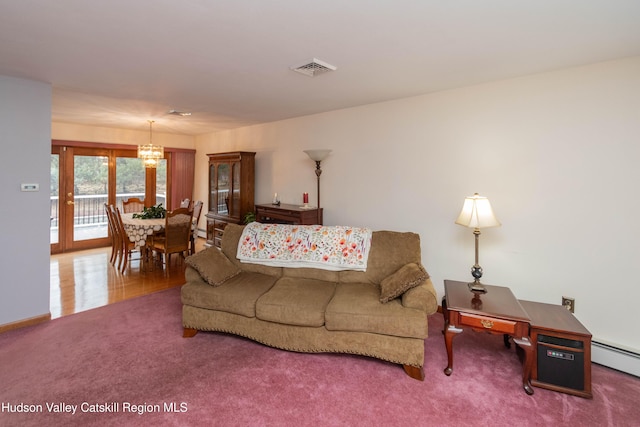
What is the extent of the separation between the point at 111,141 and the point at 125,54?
14.6 feet

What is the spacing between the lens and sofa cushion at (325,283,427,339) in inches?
91.1

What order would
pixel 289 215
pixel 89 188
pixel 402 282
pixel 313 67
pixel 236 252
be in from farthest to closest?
pixel 89 188 < pixel 289 215 < pixel 236 252 < pixel 313 67 < pixel 402 282

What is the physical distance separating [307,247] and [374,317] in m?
1.02

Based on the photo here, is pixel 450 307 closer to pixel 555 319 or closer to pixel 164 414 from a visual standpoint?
pixel 555 319

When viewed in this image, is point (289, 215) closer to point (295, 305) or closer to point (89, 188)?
point (295, 305)

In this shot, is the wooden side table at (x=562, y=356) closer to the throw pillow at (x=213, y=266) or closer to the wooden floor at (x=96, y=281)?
the throw pillow at (x=213, y=266)

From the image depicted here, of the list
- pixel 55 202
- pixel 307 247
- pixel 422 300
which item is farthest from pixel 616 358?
pixel 55 202

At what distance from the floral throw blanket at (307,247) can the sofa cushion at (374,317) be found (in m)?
0.51

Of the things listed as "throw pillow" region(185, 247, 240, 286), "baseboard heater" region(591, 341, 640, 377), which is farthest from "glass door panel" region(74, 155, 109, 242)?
"baseboard heater" region(591, 341, 640, 377)

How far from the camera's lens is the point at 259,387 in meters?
2.21

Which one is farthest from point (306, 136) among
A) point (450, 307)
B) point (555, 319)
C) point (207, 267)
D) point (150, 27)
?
point (555, 319)

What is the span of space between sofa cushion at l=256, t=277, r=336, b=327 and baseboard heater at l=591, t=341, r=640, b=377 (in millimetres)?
2126

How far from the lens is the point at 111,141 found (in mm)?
6168

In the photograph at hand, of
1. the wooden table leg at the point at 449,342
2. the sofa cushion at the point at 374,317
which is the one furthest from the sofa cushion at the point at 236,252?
the wooden table leg at the point at 449,342
